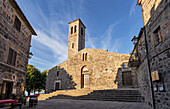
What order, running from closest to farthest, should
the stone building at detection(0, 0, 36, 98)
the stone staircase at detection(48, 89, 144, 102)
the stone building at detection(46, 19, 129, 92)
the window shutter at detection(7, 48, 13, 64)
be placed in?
the stone building at detection(0, 0, 36, 98), the window shutter at detection(7, 48, 13, 64), the stone staircase at detection(48, 89, 144, 102), the stone building at detection(46, 19, 129, 92)

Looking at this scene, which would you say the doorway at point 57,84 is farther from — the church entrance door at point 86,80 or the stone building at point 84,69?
the church entrance door at point 86,80

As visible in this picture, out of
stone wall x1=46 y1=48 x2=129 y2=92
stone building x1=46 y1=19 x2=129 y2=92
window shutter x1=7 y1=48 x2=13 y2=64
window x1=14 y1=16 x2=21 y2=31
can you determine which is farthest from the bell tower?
window shutter x1=7 y1=48 x2=13 y2=64

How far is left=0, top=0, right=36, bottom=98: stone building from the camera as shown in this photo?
6958 millimetres

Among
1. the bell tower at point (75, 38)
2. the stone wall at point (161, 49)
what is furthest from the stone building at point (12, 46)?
the bell tower at point (75, 38)

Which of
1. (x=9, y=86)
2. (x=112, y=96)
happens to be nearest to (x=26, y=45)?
(x=9, y=86)

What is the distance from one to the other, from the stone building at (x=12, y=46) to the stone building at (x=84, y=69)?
12683mm

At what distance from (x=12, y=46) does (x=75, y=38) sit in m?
17.3

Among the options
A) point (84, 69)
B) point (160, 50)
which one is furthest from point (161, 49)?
point (84, 69)

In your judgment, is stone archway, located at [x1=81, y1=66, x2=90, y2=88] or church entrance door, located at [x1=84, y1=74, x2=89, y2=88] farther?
stone archway, located at [x1=81, y1=66, x2=90, y2=88]

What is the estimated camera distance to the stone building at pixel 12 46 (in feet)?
22.8

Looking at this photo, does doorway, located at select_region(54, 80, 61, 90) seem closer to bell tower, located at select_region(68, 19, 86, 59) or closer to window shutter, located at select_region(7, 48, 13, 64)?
bell tower, located at select_region(68, 19, 86, 59)

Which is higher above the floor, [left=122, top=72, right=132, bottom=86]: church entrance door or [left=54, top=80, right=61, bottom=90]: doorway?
[left=122, top=72, right=132, bottom=86]: church entrance door

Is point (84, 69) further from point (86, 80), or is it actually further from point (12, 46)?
point (12, 46)

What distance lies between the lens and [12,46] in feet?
26.1
